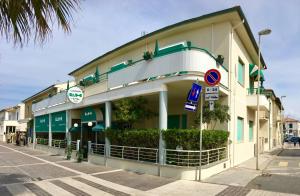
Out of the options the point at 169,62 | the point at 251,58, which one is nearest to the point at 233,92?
the point at 169,62

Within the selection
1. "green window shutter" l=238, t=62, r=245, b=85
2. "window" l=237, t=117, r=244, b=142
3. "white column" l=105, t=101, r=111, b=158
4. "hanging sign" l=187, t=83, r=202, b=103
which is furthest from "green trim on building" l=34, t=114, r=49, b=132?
"hanging sign" l=187, t=83, r=202, b=103

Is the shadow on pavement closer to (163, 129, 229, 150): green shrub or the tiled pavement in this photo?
the tiled pavement

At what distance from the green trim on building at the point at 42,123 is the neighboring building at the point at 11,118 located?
21326 millimetres

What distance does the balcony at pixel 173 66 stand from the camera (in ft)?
43.7

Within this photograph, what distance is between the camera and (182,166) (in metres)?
12.4

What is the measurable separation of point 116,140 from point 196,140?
214 inches

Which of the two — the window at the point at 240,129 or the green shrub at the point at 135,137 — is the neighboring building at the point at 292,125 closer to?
the window at the point at 240,129

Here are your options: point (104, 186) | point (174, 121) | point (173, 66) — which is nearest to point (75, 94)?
point (174, 121)

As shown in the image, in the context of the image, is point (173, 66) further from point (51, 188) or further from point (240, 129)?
point (240, 129)

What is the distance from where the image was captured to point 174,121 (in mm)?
19297

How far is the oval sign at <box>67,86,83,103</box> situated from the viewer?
71.4 ft

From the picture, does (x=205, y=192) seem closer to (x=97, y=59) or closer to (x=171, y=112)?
(x=171, y=112)

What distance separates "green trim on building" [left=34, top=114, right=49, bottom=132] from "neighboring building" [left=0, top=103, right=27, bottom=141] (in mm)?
21326

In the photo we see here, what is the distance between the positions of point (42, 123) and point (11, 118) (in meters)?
37.1
